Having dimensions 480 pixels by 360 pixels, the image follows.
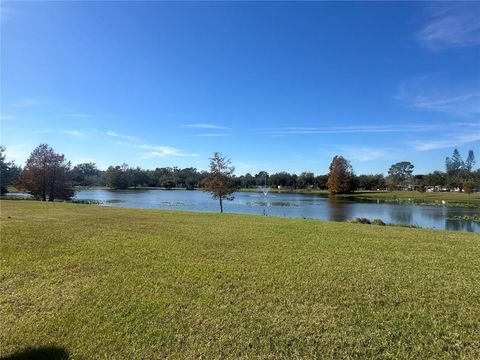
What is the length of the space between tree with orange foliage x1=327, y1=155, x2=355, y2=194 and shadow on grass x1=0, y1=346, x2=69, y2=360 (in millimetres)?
83997

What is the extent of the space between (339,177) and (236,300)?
83151mm

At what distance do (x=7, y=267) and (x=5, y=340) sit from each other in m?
3.05

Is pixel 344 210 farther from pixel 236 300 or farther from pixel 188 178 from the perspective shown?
pixel 188 178

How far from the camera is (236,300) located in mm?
4879

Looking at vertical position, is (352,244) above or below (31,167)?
below

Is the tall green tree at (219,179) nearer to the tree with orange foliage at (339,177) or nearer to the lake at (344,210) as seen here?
the lake at (344,210)

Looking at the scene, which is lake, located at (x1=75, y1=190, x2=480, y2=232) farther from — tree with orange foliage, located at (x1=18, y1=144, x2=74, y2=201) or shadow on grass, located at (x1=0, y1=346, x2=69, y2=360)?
shadow on grass, located at (x1=0, y1=346, x2=69, y2=360)

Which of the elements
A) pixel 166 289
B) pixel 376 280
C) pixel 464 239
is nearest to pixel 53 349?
pixel 166 289

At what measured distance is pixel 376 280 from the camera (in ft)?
18.9

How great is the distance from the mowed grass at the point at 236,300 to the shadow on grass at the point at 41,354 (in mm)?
68

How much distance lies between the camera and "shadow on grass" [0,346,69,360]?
11.7ft

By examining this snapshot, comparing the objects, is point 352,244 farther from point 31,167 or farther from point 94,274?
point 31,167

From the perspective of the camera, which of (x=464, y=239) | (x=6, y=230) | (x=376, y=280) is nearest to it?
(x=376, y=280)

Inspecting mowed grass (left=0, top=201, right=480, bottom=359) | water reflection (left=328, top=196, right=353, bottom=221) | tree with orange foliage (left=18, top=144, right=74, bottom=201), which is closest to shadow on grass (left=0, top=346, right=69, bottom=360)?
mowed grass (left=0, top=201, right=480, bottom=359)
